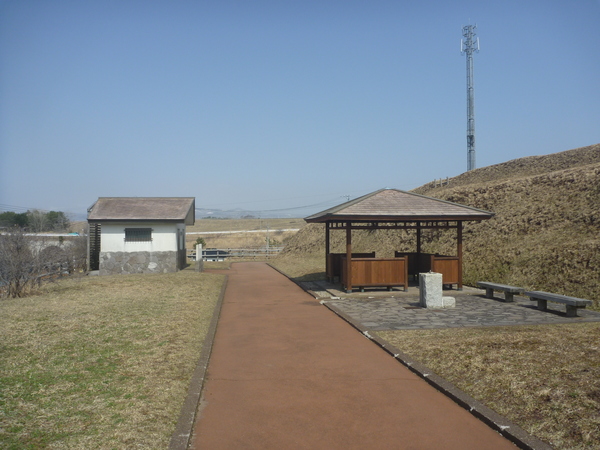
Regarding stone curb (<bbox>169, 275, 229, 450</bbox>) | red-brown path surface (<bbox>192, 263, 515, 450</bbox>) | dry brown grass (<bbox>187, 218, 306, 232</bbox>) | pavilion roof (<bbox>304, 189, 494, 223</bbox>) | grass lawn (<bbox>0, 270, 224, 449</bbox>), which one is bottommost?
red-brown path surface (<bbox>192, 263, 515, 450</bbox>)

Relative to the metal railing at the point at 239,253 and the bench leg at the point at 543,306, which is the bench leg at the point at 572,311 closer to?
the bench leg at the point at 543,306

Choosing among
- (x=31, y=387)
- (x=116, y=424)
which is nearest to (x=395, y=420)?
(x=116, y=424)

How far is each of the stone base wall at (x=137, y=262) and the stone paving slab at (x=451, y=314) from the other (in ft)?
41.2

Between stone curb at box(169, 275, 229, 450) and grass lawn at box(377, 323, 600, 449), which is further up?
grass lawn at box(377, 323, 600, 449)

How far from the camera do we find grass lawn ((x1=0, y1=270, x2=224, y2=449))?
15.6ft

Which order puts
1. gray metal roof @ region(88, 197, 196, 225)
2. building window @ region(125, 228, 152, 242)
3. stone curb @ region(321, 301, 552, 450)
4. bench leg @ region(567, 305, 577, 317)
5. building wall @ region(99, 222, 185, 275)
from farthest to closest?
building window @ region(125, 228, 152, 242)
building wall @ region(99, 222, 185, 275)
gray metal roof @ region(88, 197, 196, 225)
bench leg @ region(567, 305, 577, 317)
stone curb @ region(321, 301, 552, 450)

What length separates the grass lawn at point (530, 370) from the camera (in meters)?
4.86

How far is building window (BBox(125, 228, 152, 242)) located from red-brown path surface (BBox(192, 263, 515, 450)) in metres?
15.7

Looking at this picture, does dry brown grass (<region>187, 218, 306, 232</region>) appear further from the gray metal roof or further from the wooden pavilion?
the wooden pavilion

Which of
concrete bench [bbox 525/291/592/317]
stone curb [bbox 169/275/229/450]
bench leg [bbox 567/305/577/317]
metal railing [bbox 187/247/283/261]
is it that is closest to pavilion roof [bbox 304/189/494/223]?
concrete bench [bbox 525/291/592/317]

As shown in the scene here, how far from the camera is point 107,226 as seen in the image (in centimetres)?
2358

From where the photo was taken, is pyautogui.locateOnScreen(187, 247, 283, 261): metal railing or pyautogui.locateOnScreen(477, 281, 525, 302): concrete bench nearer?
pyautogui.locateOnScreen(477, 281, 525, 302): concrete bench

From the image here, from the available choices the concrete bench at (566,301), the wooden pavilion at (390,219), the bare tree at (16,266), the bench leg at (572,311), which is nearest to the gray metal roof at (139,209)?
the bare tree at (16,266)

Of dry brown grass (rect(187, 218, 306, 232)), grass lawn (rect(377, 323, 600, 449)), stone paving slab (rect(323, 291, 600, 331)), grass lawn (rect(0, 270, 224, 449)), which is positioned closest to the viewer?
grass lawn (rect(0, 270, 224, 449))
